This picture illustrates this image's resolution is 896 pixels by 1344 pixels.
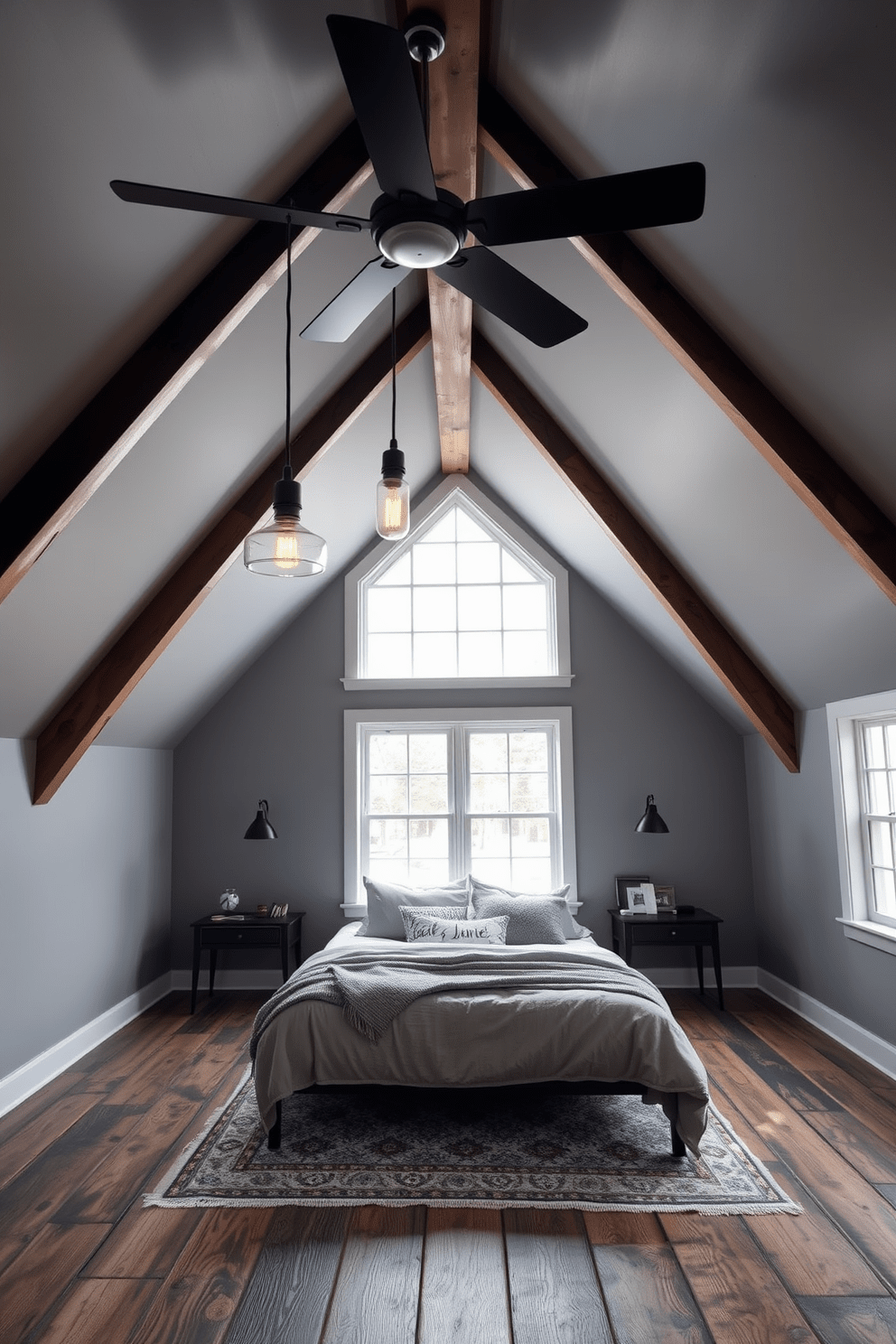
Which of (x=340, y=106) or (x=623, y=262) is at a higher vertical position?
(x=340, y=106)

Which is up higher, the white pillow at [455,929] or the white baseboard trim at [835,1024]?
the white pillow at [455,929]

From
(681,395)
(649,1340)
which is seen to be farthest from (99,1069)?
(681,395)

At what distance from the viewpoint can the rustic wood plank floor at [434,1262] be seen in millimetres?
2277

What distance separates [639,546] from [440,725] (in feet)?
6.66

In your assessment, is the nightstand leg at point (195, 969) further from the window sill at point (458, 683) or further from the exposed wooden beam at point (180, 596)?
the window sill at point (458, 683)

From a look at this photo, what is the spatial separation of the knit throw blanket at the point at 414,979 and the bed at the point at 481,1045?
0.03 feet

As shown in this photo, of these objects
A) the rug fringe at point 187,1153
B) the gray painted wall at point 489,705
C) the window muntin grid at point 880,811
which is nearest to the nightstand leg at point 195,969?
the gray painted wall at point 489,705

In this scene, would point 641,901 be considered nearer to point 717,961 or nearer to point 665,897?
point 665,897

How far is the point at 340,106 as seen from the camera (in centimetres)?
294

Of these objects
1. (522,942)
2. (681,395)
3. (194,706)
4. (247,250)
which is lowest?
(522,942)

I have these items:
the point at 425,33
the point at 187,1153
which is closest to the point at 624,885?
the point at 187,1153

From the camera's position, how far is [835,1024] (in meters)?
4.65

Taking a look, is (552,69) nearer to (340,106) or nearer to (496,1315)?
(340,106)

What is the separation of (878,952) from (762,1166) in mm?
1463
